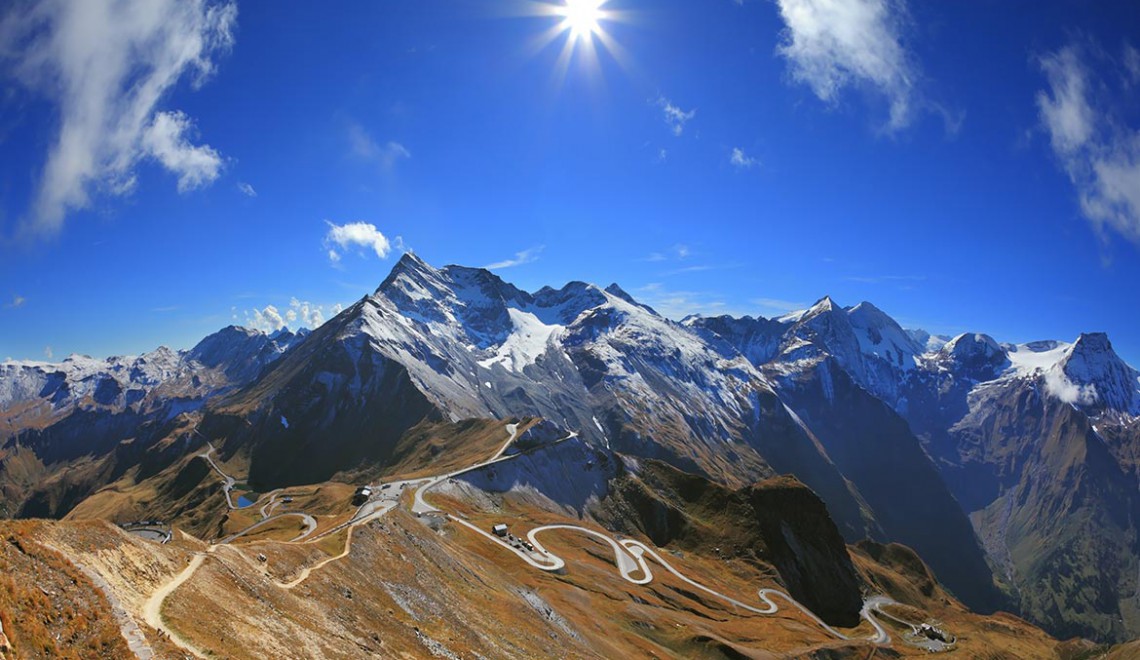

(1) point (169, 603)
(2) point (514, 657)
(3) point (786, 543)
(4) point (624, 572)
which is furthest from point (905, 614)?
(1) point (169, 603)

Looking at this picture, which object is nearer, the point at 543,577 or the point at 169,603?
the point at 169,603

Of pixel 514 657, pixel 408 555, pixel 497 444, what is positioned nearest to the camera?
pixel 514 657

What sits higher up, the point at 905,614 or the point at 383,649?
the point at 383,649

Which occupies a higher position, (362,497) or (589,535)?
(362,497)

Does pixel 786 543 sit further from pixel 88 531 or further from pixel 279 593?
pixel 88 531

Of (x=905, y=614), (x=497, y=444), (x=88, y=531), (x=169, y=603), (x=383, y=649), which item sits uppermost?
(x=497, y=444)

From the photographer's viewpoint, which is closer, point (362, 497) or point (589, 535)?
point (362, 497)

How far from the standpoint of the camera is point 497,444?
187 m

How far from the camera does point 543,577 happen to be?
95.6 meters

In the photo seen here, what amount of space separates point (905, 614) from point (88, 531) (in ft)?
573

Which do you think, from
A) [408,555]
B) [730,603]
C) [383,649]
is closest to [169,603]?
[383,649]

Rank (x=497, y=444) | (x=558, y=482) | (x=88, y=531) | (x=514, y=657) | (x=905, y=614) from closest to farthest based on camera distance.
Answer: (x=88, y=531) < (x=514, y=657) < (x=905, y=614) < (x=558, y=482) < (x=497, y=444)

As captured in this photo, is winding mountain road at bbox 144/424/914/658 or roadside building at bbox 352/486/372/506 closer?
winding mountain road at bbox 144/424/914/658

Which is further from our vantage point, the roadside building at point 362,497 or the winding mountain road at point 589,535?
the roadside building at point 362,497
